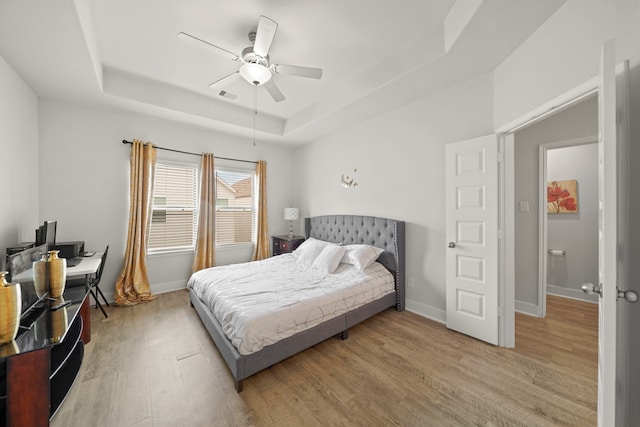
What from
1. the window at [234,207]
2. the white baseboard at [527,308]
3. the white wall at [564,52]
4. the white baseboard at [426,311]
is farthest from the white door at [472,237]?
the window at [234,207]

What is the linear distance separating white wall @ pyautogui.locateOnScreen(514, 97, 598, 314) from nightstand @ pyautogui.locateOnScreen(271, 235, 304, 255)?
3.27 m

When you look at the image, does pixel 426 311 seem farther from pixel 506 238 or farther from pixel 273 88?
pixel 273 88

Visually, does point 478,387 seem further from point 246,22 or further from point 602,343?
point 246,22

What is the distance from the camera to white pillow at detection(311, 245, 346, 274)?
315cm

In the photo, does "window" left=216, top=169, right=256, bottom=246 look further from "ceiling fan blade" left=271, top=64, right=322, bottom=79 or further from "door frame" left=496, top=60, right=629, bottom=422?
"door frame" left=496, top=60, right=629, bottom=422

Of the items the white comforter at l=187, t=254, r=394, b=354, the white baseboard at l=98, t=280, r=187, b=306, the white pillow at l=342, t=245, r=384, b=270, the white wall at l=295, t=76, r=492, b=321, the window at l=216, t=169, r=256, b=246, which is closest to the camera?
the white comforter at l=187, t=254, r=394, b=354

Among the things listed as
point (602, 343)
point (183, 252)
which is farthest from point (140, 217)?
point (602, 343)

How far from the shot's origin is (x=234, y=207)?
4625 millimetres

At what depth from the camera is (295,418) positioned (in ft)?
5.14

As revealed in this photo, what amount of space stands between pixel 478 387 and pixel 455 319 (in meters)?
0.87

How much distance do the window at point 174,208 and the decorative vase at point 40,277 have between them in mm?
1787

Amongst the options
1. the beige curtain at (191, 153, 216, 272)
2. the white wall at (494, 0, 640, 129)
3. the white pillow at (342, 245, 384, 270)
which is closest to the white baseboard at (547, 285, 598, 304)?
the white pillow at (342, 245, 384, 270)

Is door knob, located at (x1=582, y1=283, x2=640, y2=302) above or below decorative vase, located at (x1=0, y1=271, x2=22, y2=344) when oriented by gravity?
above

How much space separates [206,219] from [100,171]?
150 cm
